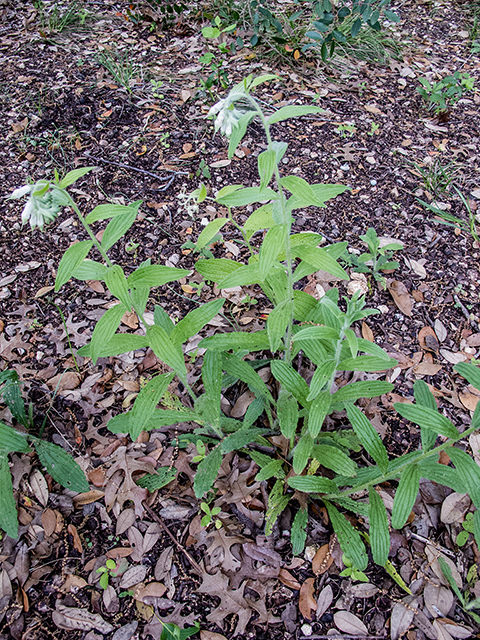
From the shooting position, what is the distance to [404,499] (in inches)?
61.0

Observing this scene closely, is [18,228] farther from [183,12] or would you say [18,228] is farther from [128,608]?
[183,12]

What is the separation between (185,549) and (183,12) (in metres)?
5.83

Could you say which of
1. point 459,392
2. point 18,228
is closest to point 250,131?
point 18,228

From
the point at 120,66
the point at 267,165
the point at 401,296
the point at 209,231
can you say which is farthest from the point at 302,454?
the point at 120,66

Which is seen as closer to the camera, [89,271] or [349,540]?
[89,271]

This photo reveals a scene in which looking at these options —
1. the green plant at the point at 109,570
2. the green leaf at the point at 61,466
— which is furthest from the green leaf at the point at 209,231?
the green plant at the point at 109,570

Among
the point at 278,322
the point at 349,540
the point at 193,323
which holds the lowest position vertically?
the point at 349,540

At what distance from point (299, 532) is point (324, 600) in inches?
12.2

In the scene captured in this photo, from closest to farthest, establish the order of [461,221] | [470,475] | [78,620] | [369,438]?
[470,475] < [369,438] < [78,620] < [461,221]

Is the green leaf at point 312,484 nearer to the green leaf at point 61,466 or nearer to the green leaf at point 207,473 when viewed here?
the green leaf at point 207,473

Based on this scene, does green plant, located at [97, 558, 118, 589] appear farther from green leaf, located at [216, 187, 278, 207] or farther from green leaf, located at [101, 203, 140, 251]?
green leaf, located at [216, 187, 278, 207]

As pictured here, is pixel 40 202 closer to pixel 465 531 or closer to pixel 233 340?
pixel 233 340

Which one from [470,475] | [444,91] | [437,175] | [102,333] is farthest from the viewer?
[444,91]

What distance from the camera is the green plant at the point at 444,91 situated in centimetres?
408
